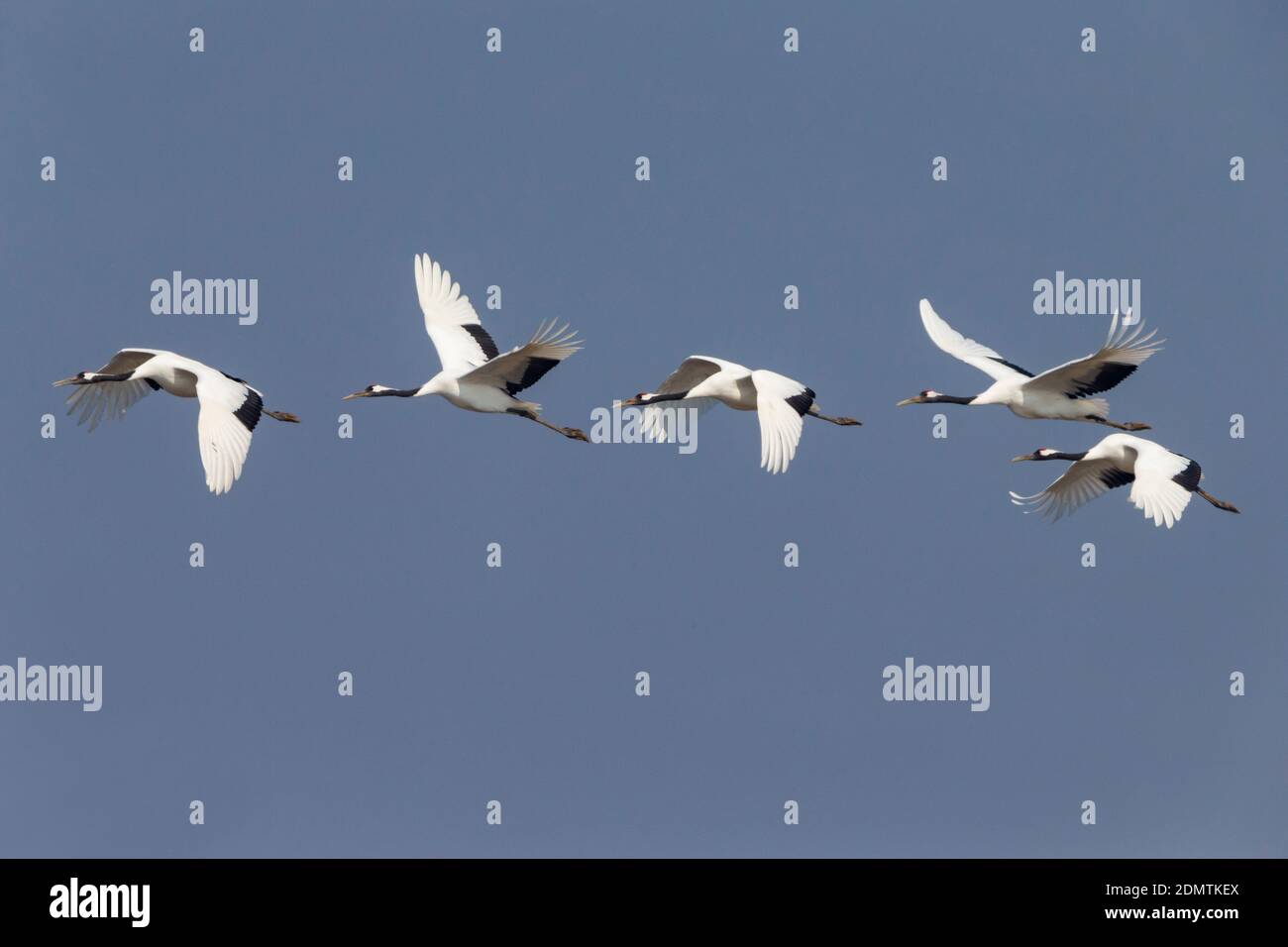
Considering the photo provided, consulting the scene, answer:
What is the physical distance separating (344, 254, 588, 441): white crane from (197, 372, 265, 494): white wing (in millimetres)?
2880

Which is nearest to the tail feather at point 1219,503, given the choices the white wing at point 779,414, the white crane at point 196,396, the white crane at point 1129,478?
the white crane at point 1129,478

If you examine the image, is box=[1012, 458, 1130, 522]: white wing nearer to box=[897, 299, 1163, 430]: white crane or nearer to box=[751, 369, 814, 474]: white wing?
box=[897, 299, 1163, 430]: white crane

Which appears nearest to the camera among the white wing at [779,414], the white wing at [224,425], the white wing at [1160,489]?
the white wing at [224,425]

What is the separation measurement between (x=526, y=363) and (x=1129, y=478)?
8.00 metres

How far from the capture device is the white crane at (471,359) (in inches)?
1396

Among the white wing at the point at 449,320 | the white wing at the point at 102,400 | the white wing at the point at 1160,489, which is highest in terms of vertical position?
the white wing at the point at 449,320

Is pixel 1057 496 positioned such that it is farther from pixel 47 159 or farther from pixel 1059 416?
pixel 47 159

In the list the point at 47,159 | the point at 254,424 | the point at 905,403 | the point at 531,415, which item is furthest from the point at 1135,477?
the point at 47,159

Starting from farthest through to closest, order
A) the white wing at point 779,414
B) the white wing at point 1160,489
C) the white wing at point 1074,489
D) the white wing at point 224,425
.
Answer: the white wing at point 1074,489, the white wing at point 1160,489, the white wing at point 779,414, the white wing at point 224,425

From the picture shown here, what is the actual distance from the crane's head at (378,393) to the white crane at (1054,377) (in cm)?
659

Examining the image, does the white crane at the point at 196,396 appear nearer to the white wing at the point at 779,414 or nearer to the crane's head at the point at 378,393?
the crane's head at the point at 378,393

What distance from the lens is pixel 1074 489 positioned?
37.8m

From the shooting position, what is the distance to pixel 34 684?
149 ft

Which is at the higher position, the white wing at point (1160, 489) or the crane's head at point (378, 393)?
the crane's head at point (378, 393)
